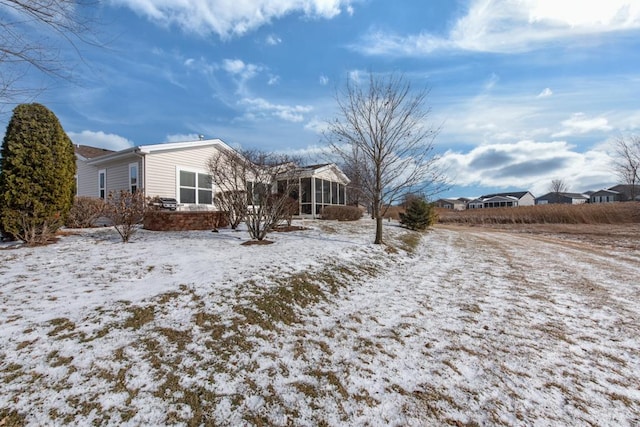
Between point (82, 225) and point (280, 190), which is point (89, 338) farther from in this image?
point (82, 225)

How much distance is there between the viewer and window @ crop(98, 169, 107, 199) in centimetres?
1299

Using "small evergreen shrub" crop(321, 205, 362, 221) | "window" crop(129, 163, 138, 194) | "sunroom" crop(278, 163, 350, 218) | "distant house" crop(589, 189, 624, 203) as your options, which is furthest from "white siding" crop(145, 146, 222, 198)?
"distant house" crop(589, 189, 624, 203)

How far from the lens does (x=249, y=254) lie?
591 cm

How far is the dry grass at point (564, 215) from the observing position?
2139cm

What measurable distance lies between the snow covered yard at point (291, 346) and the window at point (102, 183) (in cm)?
889

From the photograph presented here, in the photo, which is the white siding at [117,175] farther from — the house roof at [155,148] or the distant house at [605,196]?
the distant house at [605,196]

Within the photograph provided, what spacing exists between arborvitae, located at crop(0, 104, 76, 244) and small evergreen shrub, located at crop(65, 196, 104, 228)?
3.13 meters

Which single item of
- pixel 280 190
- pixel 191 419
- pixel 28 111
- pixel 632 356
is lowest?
pixel 632 356

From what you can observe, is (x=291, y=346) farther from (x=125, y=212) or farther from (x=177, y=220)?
(x=177, y=220)

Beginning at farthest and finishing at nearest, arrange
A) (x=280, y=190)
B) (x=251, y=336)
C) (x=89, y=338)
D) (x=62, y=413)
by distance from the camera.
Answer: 1. (x=280, y=190)
2. (x=251, y=336)
3. (x=89, y=338)
4. (x=62, y=413)

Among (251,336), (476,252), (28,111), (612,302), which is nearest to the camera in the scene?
(251,336)

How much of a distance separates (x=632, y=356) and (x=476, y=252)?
6.64 metres

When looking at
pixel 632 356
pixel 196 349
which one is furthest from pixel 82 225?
pixel 632 356

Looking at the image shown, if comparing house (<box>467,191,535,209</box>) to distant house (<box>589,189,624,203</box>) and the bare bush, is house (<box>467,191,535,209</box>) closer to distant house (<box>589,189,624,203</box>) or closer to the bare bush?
distant house (<box>589,189,624,203</box>)
